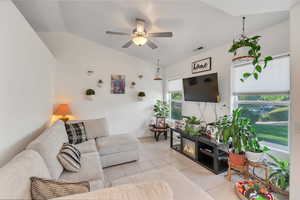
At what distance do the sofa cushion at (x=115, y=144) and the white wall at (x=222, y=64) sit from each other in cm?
185

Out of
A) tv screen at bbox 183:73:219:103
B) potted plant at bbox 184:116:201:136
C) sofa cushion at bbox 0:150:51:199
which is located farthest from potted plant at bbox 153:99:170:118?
sofa cushion at bbox 0:150:51:199

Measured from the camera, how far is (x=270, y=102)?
211 cm

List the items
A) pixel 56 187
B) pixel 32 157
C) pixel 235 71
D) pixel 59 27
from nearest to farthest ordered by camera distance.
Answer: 1. pixel 56 187
2. pixel 32 157
3. pixel 235 71
4. pixel 59 27

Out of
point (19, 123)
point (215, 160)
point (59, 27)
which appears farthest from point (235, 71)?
point (59, 27)

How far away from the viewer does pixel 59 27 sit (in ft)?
10.8

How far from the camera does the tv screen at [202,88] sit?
9.14 feet

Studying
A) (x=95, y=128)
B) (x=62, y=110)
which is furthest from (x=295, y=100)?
(x=62, y=110)

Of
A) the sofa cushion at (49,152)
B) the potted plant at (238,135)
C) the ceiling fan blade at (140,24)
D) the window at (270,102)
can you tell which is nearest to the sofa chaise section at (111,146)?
the sofa cushion at (49,152)

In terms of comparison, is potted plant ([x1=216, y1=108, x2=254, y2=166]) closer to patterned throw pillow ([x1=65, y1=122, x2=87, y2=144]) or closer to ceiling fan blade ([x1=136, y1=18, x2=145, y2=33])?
ceiling fan blade ([x1=136, y1=18, x2=145, y2=33])

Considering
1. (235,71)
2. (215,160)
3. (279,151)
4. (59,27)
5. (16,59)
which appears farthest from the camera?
(59,27)

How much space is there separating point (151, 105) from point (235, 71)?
275 centimetres

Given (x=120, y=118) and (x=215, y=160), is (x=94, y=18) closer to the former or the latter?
(x=120, y=118)

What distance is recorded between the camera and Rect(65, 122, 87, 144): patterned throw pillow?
2.55 meters

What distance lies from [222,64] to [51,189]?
3207mm
